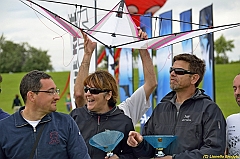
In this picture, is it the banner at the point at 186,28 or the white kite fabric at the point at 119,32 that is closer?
the white kite fabric at the point at 119,32

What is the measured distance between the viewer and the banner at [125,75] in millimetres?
12906

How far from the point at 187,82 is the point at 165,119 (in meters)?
0.40

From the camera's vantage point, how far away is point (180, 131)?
4.00 meters

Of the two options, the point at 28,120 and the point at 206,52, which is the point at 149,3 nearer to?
the point at 206,52

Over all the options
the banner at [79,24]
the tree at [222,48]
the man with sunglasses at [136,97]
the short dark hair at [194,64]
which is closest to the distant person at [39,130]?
the man with sunglasses at [136,97]

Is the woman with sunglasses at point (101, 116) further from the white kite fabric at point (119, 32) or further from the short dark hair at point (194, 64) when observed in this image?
the white kite fabric at point (119, 32)

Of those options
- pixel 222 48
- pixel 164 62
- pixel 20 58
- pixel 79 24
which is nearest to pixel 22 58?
pixel 20 58

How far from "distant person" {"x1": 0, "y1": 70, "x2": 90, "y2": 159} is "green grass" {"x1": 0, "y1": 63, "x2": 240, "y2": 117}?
23852 mm

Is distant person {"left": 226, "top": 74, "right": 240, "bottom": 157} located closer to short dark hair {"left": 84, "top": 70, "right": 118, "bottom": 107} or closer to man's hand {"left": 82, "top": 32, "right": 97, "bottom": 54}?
short dark hair {"left": 84, "top": 70, "right": 118, "bottom": 107}

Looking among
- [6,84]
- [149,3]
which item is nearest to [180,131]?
[149,3]

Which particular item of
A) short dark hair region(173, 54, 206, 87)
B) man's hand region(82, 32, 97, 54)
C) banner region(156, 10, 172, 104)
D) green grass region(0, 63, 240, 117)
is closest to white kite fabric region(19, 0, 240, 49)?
man's hand region(82, 32, 97, 54)

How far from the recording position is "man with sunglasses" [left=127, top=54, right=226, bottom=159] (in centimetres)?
385

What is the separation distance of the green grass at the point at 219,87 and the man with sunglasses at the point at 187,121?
22921mm

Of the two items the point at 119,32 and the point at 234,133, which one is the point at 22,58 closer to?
the point at 119,32
